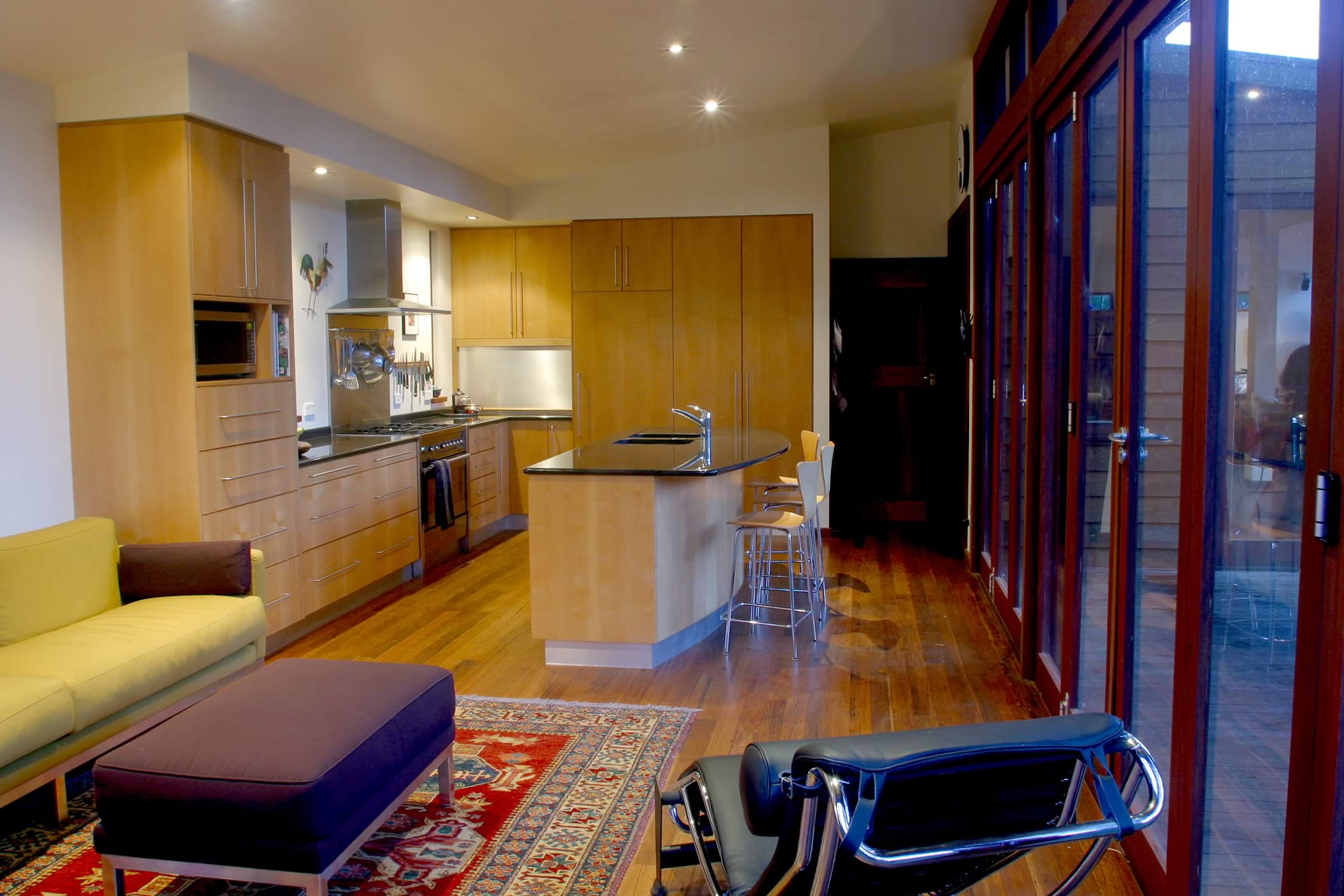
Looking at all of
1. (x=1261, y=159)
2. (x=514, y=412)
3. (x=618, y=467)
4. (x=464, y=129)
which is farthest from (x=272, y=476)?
(x=1261, y=159)

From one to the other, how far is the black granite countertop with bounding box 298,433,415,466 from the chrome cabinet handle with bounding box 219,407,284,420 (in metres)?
0.31

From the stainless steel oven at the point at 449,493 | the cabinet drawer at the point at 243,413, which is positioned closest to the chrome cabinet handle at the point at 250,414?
the cabinet drawer at the point at 243,413

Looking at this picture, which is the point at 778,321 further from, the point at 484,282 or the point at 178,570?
the point at 178,570

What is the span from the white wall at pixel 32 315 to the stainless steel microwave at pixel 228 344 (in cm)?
53

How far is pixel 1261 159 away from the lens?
1.81 meters

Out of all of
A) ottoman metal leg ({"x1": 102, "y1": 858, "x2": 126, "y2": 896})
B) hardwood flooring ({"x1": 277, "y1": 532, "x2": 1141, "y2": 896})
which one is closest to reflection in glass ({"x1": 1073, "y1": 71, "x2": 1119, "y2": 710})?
hardwood flooring ({"x1": 277, "y1": 532, "x2": 1141, "y2": 896})

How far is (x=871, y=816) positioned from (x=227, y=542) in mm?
3254

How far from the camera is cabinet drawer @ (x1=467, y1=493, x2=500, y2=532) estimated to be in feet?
23.0

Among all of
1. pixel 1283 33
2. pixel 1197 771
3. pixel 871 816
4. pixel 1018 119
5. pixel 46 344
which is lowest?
pixel 1197 771

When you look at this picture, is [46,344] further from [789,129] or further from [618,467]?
[789,129]

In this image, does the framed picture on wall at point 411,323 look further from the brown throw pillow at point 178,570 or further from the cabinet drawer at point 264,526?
the brown throw pillow at point 178,570

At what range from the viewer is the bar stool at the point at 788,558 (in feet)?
15.0

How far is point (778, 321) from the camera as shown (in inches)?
293

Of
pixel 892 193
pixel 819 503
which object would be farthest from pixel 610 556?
pixel 892 193
